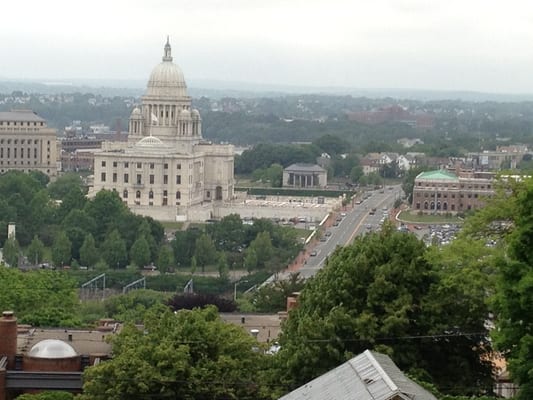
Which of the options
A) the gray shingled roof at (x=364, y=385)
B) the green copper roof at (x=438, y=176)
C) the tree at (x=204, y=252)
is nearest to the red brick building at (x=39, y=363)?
the gray shingled roof at (x=364, y=385)

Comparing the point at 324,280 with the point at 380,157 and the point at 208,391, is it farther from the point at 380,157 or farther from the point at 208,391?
the point at 380,157

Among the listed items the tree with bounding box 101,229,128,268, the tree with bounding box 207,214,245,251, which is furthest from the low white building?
the tree with bounding box 101,229,128,268

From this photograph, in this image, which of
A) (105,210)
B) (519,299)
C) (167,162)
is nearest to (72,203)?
(105,210)

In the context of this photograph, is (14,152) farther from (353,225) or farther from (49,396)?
(49,396)

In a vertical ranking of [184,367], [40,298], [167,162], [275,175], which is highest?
[184,367]

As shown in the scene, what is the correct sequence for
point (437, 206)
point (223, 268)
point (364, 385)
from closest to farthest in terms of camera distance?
point (364, 385) → point (223, 268) → point (437, 206)
